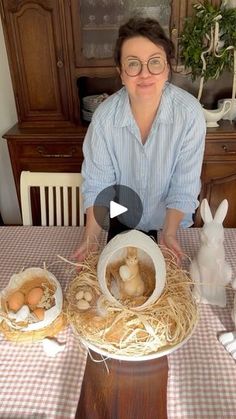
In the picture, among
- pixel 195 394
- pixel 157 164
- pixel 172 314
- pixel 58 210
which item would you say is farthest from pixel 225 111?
pixel 195 394

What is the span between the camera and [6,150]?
2438 mm

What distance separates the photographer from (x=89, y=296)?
78 centimetres

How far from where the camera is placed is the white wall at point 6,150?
7.33ft

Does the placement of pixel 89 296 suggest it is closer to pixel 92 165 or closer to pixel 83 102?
pixel 92 165

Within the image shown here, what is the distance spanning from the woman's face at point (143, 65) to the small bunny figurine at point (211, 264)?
40 cm

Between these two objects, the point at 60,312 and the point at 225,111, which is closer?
the point at 60,312

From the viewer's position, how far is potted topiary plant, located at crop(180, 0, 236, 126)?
5.53ft

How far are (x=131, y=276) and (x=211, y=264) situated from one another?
216 mm

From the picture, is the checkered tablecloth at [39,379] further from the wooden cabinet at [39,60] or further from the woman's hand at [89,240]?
the wooden cabinet at [39,60]

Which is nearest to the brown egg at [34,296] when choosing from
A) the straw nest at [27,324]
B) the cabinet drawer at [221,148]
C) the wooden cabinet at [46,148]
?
the straw nest at [27,324]

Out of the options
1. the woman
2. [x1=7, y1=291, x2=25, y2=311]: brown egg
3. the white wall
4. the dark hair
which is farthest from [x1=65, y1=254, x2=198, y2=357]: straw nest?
the white wall

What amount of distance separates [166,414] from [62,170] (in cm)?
165

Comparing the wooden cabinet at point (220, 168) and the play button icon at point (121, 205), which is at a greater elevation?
the play button icon at point (121, 205)

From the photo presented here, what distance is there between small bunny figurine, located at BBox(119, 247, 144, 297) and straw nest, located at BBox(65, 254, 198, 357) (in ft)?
0.07
